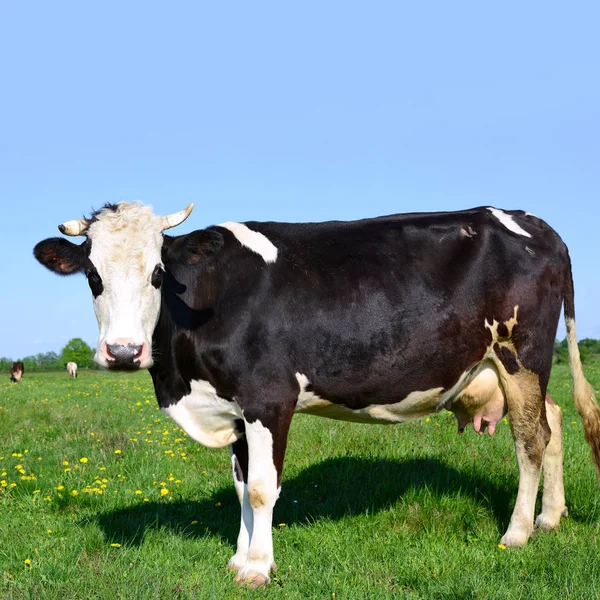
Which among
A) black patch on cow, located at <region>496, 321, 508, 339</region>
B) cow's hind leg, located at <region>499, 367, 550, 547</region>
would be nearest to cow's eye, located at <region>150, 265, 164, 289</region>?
black patch on cow, located at <region>496, 321, 508, 339</region>

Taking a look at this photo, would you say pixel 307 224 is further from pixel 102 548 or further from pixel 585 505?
pixel 585 505

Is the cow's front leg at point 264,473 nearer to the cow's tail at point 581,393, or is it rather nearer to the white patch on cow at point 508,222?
the white patch on cow at point 508,222

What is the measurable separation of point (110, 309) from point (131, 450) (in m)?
4.89

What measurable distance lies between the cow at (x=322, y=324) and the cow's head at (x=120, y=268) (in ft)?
0.04

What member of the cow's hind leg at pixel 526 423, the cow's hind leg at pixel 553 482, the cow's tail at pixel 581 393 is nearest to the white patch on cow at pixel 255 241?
the cow's hind leg at pixel 526 423

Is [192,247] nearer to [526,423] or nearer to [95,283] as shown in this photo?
[95,283]

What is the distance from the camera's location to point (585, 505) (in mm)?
7312

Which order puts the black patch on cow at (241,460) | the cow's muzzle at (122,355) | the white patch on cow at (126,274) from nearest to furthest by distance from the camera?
the cow's muzzle at (122,355) → the white patch on cow at (126,274) → the black patch on cow at (241,460)

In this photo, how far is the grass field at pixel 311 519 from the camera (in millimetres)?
5492

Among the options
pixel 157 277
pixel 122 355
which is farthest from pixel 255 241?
pixel 122 355

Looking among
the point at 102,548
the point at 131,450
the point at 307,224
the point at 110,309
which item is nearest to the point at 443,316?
the point at 307,224

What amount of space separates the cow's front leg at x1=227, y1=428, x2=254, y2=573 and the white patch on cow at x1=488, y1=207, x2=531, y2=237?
11.0 feet

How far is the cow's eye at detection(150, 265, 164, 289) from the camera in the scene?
19.0 feet

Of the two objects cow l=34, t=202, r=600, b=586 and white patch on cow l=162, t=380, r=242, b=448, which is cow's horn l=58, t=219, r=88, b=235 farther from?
white patch on cow l=162, t=380, r=242, b=448
